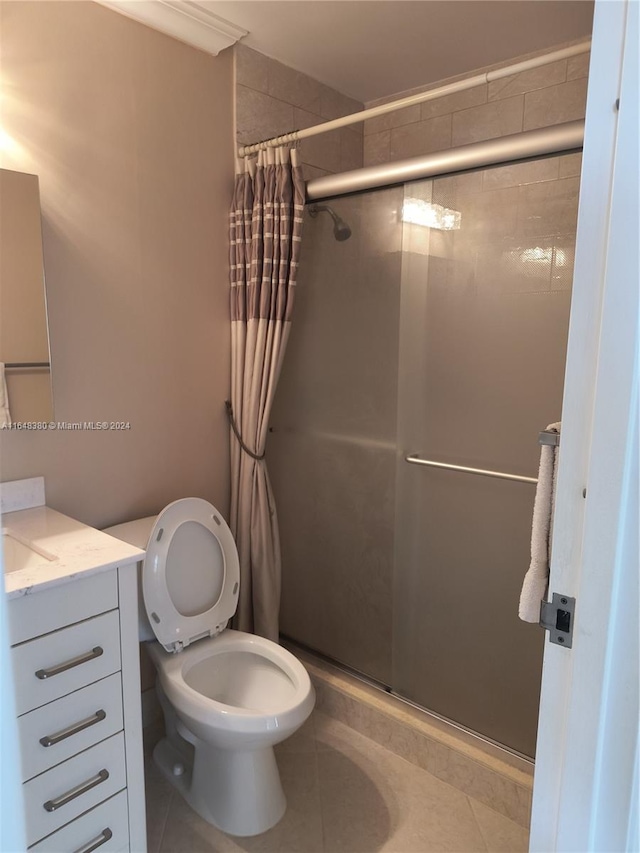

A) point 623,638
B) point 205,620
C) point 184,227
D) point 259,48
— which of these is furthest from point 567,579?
point 259,48

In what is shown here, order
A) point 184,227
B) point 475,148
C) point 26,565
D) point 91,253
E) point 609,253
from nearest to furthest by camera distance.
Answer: point 609,253, point 26,565, point 475,148, point 91,253, point 184,227

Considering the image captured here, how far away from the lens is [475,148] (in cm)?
170

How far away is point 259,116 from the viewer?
7.29 feet

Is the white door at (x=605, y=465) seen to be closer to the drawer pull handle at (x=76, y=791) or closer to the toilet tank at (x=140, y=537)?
the drawer pull handle at (x=76, y=791)

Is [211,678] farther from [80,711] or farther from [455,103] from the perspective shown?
[455,103]

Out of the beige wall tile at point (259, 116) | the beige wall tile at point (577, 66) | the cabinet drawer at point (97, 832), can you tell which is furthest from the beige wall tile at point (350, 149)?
the cabinet drawer at point (97, 832)

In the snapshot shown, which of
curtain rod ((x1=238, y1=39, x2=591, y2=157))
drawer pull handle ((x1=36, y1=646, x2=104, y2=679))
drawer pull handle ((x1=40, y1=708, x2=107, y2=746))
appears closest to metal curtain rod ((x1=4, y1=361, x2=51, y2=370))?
drawer pull handle ((x1=36, y1=646, x2=104, y2=679))

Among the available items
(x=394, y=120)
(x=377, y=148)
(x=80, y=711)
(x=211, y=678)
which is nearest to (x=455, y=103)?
(x=394, y=120)

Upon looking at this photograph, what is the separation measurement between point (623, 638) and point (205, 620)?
4.83 ft

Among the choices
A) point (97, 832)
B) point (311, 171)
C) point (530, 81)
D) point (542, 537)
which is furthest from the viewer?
point (311, 171)

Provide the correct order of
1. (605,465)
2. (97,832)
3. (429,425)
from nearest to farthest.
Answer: (605,465) < (97,832) < (429,425)

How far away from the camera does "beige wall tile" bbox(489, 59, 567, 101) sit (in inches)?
82.6

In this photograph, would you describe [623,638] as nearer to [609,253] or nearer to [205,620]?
[609,253]

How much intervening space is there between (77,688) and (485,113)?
2.39 metres
